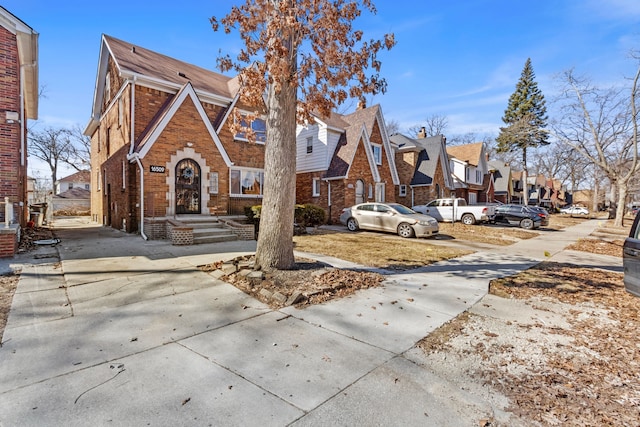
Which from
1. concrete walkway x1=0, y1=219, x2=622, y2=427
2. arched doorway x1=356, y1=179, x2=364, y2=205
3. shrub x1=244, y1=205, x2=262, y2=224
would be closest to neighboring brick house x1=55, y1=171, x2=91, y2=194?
shrub x1=244, y1=205, x2=262, y2=224

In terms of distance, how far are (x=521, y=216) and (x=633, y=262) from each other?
1817 centimetres

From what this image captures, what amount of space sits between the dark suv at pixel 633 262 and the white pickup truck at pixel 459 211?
1524 centimetres

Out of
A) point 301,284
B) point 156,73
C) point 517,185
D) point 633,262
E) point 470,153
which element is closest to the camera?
point 633,262

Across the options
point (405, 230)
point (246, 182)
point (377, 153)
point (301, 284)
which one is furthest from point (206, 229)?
point (377, 153)

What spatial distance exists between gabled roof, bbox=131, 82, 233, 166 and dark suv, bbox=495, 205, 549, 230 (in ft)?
59.9

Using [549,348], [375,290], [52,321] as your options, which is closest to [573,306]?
[549,348]

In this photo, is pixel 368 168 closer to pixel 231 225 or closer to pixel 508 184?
pixel 231 225

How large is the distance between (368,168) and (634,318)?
16443 mm

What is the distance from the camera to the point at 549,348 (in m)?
3.77

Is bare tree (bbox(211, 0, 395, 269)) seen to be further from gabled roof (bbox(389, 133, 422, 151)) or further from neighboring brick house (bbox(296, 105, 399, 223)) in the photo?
gabled roof (bbox(389, 133, 422, 151))

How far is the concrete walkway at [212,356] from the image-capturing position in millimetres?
2461

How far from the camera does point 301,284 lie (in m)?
5.74

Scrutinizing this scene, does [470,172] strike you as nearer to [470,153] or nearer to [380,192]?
[470,153]

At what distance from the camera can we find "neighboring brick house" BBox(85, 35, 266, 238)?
12000 mm
